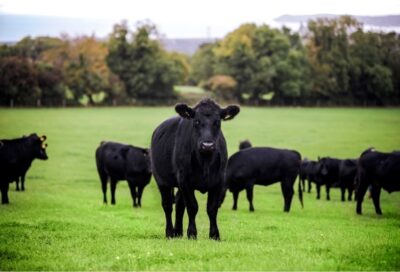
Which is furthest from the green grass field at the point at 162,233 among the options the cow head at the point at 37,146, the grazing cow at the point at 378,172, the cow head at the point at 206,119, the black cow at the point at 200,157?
the cow head at the point at 206,119

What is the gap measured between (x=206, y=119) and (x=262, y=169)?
9.63 metres

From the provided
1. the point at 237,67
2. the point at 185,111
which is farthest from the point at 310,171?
the point at 237,67

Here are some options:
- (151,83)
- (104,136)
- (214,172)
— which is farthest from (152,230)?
(151,83)

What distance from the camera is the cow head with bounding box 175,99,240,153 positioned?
29.6ft

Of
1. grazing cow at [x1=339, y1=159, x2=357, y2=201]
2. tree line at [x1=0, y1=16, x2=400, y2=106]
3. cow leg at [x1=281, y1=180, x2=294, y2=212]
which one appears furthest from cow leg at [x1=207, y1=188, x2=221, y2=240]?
tree line at [x1=0, y1=16, x2=400, y2=106]

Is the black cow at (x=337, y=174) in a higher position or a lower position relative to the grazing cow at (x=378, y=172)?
lower

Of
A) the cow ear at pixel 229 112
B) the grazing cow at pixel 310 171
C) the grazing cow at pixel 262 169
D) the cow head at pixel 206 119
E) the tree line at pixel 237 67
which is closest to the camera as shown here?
the cow head at pixel 206 119

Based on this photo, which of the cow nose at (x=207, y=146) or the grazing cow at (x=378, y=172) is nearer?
the cow nose at (x=207, y=146)

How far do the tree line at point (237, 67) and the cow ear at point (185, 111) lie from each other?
72.2m

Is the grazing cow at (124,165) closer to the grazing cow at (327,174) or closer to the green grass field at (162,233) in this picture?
the green grass field at (162,233)

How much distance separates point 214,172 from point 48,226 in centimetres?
361

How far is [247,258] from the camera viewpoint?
7.55 m

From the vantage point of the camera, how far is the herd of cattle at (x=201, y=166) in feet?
31.1

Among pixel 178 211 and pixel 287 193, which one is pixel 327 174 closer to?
pixel 287 193
